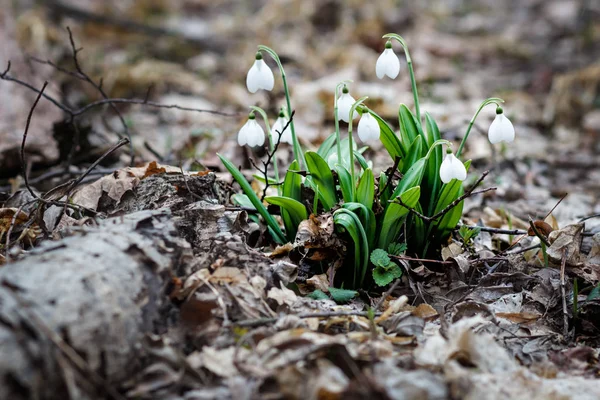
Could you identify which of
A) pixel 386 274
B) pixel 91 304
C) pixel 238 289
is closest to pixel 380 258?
pixel 386 274

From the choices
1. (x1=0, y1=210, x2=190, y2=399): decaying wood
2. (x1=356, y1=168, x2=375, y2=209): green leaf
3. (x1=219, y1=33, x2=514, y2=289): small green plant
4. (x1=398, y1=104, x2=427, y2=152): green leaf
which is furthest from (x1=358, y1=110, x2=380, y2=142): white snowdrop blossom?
(x1=0, y1=210, x2=190, y2=399): decaying wood

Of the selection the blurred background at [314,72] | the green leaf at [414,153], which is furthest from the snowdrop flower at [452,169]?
the blurred background at [314,72]

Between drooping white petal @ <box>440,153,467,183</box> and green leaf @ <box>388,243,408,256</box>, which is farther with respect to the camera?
green leaf @ <box>388,243,408,256</box>

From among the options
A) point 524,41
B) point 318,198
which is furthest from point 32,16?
point 524,41

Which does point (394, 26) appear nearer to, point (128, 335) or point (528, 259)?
point (528, 259)

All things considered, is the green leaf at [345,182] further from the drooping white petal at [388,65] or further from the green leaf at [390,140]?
the drooping white petal at [388,65]

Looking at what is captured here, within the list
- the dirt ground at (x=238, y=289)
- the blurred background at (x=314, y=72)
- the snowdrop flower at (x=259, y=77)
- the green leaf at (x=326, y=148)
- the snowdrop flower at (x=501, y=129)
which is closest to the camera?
the dirt ground at (x=238, y=289)

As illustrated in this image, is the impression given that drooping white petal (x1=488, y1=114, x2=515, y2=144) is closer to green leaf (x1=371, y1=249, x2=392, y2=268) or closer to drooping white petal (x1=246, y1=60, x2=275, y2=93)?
green leaf (x1=371, y1=249, x2=392, y2=268)
